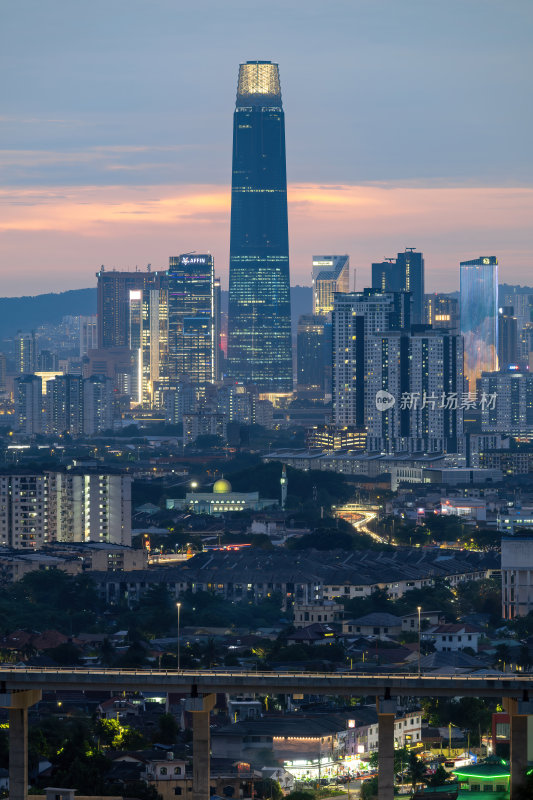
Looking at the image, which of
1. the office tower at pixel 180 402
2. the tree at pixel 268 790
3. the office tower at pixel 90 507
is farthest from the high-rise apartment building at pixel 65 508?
the office tower at pixel 180 402

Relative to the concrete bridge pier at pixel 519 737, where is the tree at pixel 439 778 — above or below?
below

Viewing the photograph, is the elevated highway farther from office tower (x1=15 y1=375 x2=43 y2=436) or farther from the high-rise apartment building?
office tower (x1=15 y1=375 x2=43 y2=436)

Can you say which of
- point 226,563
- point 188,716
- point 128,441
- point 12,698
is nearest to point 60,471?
point 226,563

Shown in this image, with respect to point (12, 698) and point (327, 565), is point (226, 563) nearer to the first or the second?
point (327, 565)

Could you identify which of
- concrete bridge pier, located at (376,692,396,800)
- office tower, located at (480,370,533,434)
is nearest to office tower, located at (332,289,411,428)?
office tower, located at (480,370,533,434)

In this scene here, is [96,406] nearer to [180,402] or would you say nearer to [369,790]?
[180,402]

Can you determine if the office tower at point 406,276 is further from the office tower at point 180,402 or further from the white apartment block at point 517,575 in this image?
the white apartment block at point 517,575
